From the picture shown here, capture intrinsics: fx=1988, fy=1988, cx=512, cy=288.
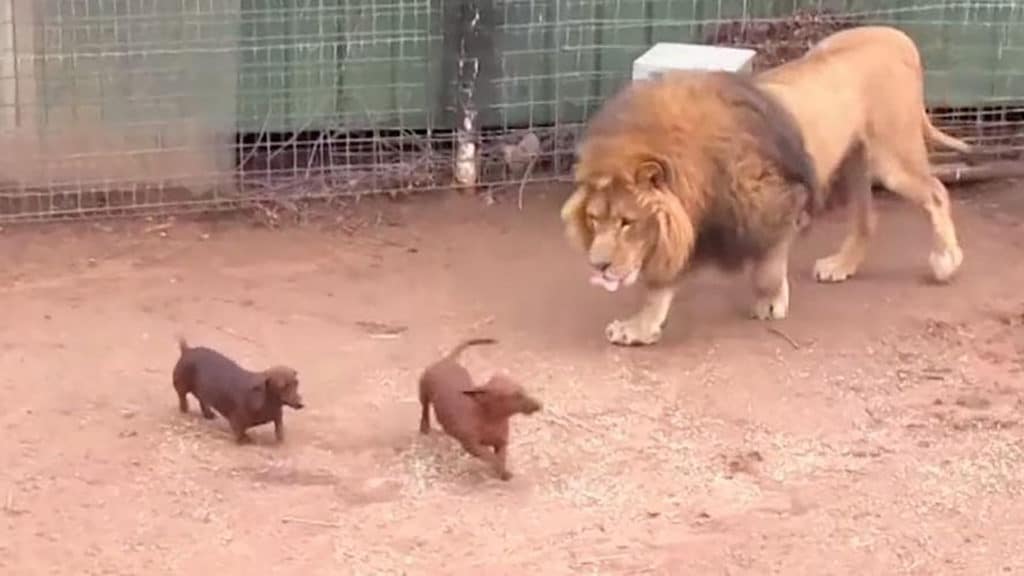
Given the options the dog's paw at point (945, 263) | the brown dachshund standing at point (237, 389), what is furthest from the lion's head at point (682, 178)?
the brown dachshund standing at point (237, 389)

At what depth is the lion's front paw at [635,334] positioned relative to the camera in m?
6.06

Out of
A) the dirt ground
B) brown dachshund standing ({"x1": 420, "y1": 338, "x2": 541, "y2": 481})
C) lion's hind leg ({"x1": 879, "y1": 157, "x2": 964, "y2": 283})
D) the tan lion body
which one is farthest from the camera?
lion's hind leg ({"x1": 879, "y1": 157, "x2": 964, "y2": 283})

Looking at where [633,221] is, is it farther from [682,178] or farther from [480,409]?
[480,409]

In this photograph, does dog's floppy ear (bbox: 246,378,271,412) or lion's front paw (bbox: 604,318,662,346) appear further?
lion's front paw (bbox: 604,318,662,346)

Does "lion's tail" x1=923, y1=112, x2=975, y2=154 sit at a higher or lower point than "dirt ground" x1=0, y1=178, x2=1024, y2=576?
higher

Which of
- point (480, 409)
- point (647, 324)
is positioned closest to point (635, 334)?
point (647, 324)

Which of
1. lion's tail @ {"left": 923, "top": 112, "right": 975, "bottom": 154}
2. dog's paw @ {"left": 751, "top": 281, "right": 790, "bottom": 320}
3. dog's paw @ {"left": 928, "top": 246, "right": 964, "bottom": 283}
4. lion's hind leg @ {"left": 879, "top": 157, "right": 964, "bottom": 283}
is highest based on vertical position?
lion's tail @ {"left": 923, "top": 112, "right": 975, "bottom": 154}

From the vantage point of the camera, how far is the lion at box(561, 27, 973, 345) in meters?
5.82

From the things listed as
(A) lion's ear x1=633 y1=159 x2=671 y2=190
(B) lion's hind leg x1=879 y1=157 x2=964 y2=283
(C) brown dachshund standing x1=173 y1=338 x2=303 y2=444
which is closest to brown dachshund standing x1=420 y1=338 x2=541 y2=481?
(C) brown dachshund standing x1=173 y1=338 x2=303 y2=444

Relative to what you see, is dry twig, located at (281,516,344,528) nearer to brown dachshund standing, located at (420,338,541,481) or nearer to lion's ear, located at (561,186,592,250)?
brown dachshund standing, located at (420,338,541,481)

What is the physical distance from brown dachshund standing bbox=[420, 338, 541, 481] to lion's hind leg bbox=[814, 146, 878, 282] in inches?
81.6

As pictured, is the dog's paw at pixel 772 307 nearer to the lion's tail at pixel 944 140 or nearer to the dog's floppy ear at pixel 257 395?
the lion's tail at pixel 944 140

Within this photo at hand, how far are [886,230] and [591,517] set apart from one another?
111 inches

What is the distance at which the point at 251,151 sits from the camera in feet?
24.8
